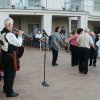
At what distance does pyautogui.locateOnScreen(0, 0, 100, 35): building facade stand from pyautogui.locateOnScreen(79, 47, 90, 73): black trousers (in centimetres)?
1282

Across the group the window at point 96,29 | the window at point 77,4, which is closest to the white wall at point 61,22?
the window at point 77,4

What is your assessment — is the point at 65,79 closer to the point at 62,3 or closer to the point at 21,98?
the point at 21,98

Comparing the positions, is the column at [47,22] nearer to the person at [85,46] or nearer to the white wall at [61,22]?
the white wall at [61,22]

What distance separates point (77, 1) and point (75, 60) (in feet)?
50.1

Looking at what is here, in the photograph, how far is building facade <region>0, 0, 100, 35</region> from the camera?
25.6 m

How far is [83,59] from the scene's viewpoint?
1315cm

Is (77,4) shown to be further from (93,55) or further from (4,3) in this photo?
(93,55)

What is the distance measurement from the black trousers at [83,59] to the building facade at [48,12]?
Result: 42.1 feet

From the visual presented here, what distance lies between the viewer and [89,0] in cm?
3014

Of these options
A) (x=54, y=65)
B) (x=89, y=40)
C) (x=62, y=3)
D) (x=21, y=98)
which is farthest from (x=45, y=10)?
(x=21, y=98)

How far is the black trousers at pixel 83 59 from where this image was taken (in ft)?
42.0

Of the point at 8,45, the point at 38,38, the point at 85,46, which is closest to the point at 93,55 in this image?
the point at 85,46

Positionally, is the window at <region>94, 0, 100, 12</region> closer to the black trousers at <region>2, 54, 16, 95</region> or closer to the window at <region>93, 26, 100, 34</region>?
the window at <region>93, 26, 100, 34</region>

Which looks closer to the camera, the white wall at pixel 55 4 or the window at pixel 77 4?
the white wall at pixel 55 4
